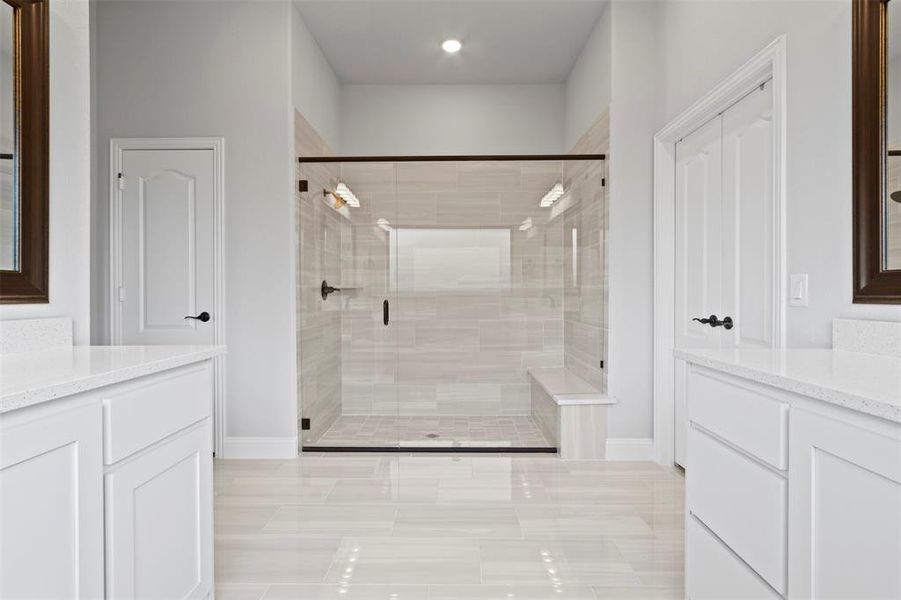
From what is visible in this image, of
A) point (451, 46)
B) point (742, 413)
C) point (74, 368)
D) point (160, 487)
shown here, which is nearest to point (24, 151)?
point (74, 368)

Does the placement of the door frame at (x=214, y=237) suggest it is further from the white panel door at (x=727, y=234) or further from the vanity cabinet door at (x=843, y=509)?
the vanity cabinet door at (x=843, y=509)

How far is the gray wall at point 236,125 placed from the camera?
345cm

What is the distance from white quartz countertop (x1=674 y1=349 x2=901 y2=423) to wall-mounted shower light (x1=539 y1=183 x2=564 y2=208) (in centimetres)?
237

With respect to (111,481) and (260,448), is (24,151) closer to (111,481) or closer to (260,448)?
(111,481)

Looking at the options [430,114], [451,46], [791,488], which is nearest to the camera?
[791,488]

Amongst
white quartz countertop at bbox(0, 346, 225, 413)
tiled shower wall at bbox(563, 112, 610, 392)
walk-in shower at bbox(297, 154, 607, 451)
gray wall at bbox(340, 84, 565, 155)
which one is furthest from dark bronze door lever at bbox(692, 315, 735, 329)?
gray wall at bbox(340, 84, 565, 155)

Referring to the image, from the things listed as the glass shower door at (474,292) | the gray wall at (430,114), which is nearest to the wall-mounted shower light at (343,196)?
the glass shower door at (474,292)

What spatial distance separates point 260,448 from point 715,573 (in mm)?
2769

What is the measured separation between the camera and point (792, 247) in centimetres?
206

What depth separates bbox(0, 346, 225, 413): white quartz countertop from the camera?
98 centimetres

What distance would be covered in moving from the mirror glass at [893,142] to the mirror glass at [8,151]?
8.49ft

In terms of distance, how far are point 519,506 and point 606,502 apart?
0.44 meters

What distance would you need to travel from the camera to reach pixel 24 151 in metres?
1.73

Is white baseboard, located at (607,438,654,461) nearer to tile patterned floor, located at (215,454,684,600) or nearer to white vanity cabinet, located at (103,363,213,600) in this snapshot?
tile patterned floor, located at (215,454,684,600)
